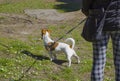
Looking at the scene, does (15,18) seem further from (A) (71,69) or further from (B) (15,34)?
(A) (71,69)

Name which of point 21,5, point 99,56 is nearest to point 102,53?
point 99,56

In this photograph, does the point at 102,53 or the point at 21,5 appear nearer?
the point at 102,53

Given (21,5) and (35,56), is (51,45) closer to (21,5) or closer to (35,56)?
(35,56)

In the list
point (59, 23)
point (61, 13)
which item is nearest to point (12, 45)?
point (59, 23)

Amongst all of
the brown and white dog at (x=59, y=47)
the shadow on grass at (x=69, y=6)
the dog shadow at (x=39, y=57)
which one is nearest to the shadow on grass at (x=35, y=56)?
the dog shadow at (x=39, y=57)

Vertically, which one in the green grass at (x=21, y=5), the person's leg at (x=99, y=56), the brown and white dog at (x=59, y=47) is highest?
the person's leg at (x=99, y=56)

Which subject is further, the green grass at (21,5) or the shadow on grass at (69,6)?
the shadow on grass at (69,6)

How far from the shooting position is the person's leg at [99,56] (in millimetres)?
4168

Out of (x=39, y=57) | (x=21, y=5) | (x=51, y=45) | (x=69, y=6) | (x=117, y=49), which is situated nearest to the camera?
(x=117, y=49)

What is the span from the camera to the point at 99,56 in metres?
4.23

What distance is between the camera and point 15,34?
10117 mm

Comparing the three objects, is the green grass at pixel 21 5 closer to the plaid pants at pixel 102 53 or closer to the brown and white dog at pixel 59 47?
the brown and white dog at pixel 59 47

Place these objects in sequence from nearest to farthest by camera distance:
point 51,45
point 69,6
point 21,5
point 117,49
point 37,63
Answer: point 117,49, point 37,63, point 51,45, point 21,5, point 69,6

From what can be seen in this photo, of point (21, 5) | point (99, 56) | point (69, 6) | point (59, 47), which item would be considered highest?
point (99, 56)
